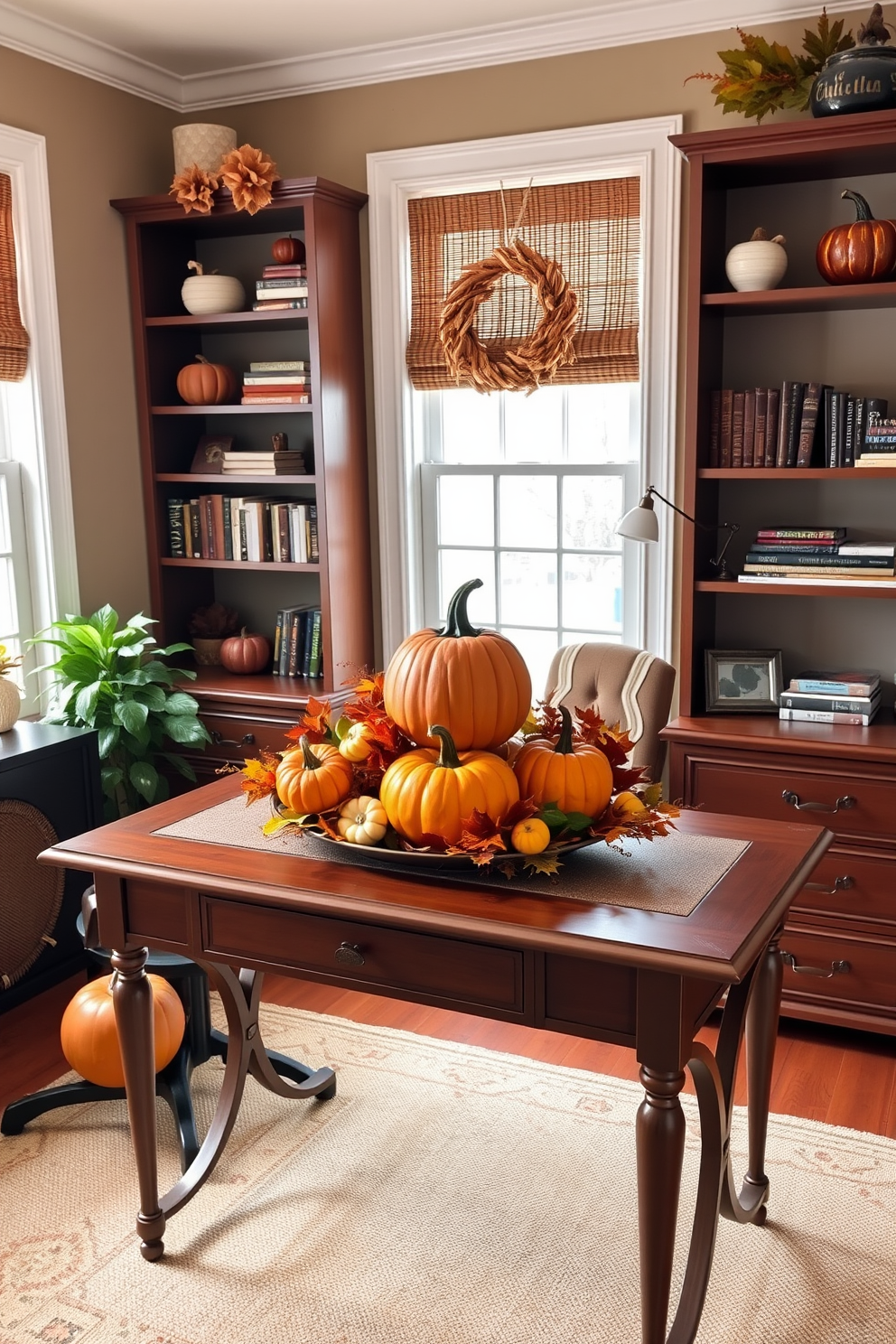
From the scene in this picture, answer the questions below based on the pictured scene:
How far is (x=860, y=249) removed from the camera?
2.90 m

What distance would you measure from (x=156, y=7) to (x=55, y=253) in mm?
772

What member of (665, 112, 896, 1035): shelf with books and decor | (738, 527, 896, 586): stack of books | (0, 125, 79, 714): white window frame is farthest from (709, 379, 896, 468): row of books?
(0, 125, 79, 714): white window frame

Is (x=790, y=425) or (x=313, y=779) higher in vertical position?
(x=790, y=425)

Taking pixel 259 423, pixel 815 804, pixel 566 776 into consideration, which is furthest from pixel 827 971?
pixel 259 423

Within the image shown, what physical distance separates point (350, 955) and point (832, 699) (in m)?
1.77

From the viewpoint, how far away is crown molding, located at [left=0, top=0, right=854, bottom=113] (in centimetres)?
322

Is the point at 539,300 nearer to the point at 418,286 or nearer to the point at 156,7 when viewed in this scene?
the point at 418,286

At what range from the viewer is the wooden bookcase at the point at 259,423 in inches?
146

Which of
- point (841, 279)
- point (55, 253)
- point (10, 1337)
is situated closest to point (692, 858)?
point (10, 1337)

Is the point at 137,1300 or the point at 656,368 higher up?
the point at 656,368

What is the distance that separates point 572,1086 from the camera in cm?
285

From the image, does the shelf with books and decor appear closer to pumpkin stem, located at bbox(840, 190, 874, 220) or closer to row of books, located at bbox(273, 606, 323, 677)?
pumpkin stem, located at bbox(840, 190, 874, 220)

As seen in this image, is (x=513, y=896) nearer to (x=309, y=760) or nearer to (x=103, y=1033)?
(x=309, y=760)

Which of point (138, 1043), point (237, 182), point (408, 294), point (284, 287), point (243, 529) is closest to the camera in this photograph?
point (138, 1043)
